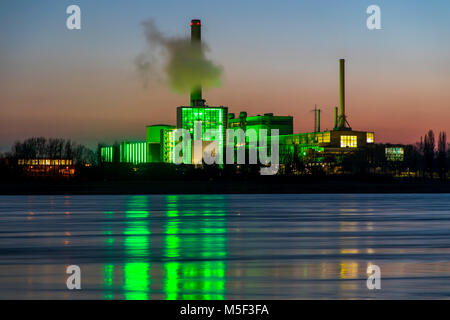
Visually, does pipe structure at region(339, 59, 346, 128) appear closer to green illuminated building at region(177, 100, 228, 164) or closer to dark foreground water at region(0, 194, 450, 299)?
green illuminated building at region(177, 100, 228, 164)

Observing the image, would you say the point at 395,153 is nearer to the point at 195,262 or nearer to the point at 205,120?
the point at 205,120

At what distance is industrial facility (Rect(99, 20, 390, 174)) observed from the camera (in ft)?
535

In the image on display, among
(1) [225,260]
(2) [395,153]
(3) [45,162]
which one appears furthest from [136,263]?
(2) [395,153]

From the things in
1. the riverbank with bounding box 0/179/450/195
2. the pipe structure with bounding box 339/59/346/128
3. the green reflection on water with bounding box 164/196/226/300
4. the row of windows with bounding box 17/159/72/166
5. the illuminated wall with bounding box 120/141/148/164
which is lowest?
the riverbank with bounding box 0/179/450/195

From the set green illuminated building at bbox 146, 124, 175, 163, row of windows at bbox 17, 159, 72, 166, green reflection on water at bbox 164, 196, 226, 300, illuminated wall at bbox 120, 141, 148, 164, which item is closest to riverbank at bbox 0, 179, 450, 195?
row of windows at bbox 17, 159, 72, 166

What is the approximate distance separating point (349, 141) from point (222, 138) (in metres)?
39.9

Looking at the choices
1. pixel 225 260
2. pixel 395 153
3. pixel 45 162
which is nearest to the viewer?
pixel 225 260

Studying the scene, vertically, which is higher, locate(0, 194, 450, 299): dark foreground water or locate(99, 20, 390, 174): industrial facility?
locate(99, 20, 390, 174): industrial facility

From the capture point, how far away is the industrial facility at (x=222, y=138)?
163125 mm

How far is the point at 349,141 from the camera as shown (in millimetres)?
188875

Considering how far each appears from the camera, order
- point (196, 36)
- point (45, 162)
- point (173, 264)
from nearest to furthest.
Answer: point (173, 264) < point (196, 36) < point (45, 162)

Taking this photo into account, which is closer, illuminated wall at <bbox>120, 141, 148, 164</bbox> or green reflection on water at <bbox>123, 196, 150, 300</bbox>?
green reflection on water at <bbox>123, 196, 150, 300</bbox>

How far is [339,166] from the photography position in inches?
6821

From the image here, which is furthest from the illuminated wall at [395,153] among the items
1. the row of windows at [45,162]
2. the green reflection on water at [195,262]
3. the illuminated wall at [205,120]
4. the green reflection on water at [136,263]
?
the green reflection on water at [136,263]
